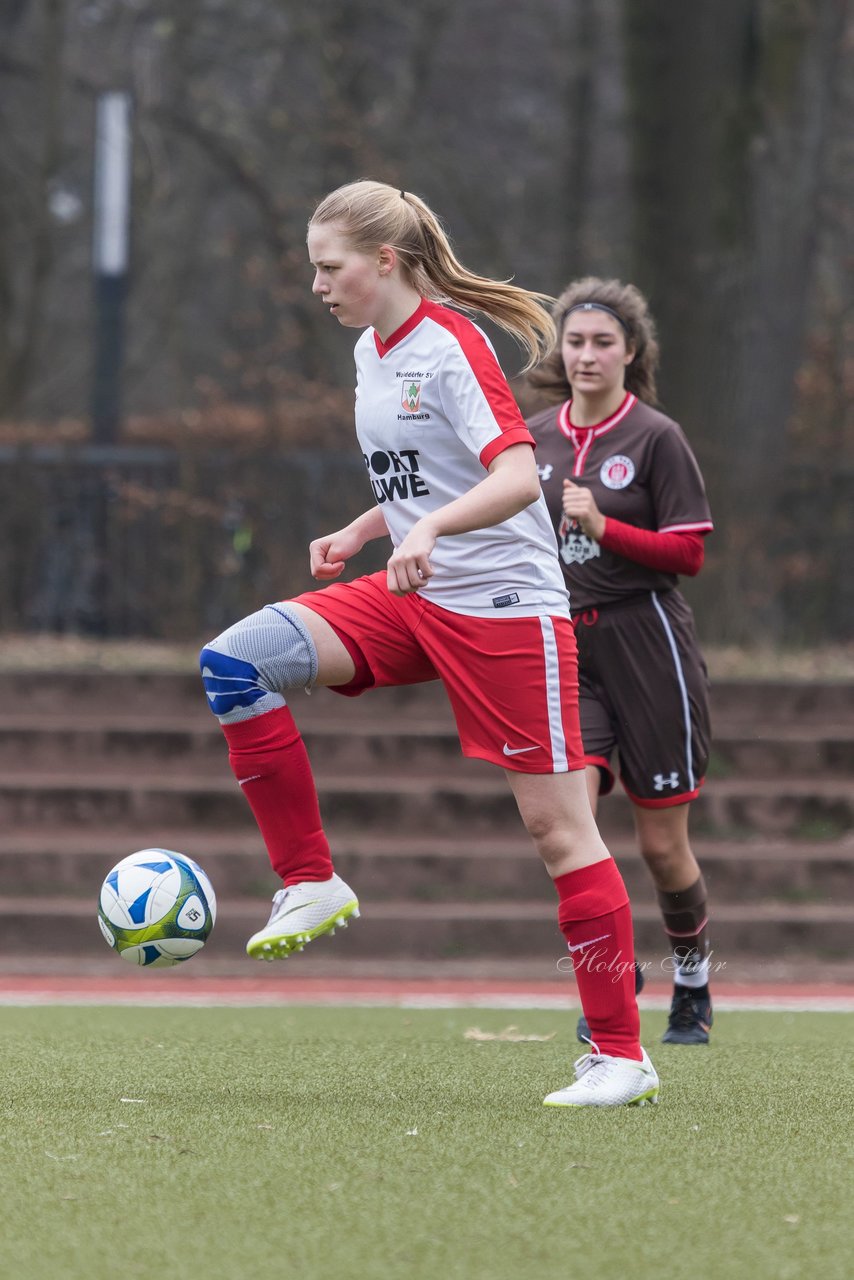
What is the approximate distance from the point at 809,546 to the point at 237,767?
9.28 meters

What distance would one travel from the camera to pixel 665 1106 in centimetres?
431

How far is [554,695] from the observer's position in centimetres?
413

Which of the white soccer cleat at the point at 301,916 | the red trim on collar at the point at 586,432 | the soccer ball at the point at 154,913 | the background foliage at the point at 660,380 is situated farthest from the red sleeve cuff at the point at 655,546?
the background foliage at the point at 660,380

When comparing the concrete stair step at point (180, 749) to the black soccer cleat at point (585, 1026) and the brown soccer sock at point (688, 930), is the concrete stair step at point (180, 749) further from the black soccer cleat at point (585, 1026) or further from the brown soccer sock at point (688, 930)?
the black soccer cleat at point (585, 1026)

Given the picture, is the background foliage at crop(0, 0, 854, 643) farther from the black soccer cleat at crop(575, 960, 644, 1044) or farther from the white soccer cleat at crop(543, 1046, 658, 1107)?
the white soccer cleat at crop(543, 1046, 658, 1107)

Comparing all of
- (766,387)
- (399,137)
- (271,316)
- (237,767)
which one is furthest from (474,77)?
(237,767)

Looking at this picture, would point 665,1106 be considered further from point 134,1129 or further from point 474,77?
point 474,77

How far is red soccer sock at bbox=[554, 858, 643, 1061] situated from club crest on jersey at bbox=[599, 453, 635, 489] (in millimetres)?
1559

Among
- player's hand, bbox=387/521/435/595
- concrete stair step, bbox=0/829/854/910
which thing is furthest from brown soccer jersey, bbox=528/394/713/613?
concrete stair step, bbox=0/829/854/910

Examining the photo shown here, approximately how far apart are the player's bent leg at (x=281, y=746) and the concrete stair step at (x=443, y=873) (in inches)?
199

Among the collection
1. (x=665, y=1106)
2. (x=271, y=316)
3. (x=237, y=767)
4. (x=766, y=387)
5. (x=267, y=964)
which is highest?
(x=271, y=316)

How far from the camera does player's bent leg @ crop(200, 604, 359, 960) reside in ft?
13.6

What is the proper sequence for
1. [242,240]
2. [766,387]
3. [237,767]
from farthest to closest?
[242,240] → [766,387] → [237,767]

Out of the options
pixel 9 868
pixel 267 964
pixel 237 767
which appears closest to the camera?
pixel 237 767
